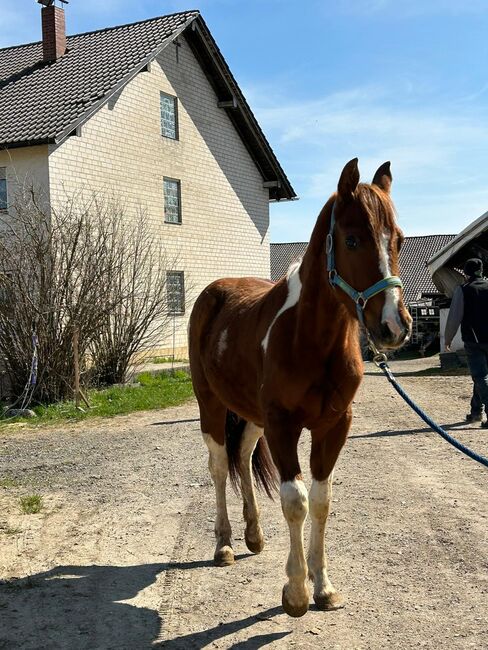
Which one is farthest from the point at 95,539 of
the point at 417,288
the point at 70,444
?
the point at 417,288

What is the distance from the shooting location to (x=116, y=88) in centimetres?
1814

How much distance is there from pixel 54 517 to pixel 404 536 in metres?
2.90

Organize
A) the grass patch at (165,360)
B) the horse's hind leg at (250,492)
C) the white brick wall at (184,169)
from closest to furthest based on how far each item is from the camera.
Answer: the horse's hind leg at (250,492) < the white brick wall at (184,169) < the grass patch at (165,360)

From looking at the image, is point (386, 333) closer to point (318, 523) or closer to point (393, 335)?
point (393, 335)

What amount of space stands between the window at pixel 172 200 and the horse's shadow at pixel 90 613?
1783cm

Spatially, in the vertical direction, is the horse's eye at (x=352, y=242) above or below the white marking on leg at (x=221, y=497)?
above

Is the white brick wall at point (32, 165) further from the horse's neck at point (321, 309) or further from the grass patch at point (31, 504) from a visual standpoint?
the horse's neck at point (321, 309)

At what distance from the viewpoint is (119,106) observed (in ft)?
63.8

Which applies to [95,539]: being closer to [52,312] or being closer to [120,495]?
[120,495]

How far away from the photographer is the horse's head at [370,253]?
9.90ft

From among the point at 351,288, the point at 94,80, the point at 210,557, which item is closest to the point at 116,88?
the point at 94,80

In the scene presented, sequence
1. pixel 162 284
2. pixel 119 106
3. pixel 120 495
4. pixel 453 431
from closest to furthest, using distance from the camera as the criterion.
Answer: pixel 120 495, pixel 453 431, pixel 162 284, pixel 119 106

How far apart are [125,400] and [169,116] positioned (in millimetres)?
11808

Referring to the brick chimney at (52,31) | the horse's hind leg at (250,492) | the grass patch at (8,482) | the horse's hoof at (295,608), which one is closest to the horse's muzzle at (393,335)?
the horse's hoof at (295,608)
